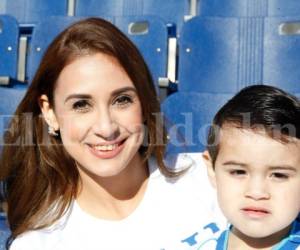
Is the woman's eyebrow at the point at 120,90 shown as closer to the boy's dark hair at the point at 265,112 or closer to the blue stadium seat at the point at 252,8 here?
the boy's dark hair at the point at 265,112

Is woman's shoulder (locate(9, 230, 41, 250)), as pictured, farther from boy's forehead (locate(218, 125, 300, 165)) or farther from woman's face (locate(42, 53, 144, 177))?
boy's forehead (locate(218, 125, 300, 165))

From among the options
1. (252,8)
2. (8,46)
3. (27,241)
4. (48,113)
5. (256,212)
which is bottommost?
(27,241)

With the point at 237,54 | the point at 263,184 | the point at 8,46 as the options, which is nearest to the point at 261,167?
the point at 263,184

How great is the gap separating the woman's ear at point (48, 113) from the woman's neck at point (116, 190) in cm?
13

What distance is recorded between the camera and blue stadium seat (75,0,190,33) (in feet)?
7.00

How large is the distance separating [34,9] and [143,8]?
0.50 m

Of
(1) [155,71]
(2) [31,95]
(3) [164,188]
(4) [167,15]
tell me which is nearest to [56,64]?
(2) [31,95]

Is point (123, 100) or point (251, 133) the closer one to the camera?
point (251, 133)

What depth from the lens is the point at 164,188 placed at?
112cm

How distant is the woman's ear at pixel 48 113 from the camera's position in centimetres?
113

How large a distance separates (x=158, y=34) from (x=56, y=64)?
34.0 inches

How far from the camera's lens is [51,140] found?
1205 mm

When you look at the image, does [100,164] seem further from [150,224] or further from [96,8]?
[96,8]

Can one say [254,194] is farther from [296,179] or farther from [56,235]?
[56,235]
